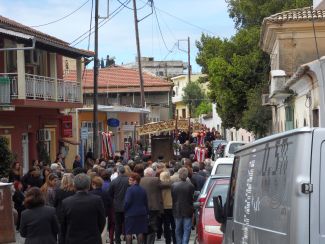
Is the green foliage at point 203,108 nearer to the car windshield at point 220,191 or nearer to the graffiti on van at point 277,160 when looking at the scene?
the car windshield at point 220,191

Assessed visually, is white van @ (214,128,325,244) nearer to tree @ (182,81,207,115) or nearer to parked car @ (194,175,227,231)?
parked car @ (194,175,227,231)

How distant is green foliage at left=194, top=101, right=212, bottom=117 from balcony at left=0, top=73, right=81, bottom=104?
61975 mm

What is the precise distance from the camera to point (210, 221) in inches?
510

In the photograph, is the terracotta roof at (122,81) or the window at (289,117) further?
the terracotta roof at (122,81)

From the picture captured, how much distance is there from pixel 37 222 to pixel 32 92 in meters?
19.8

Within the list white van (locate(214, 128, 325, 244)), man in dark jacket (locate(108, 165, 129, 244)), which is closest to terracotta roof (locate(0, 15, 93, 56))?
man in dark jacket (locate(108, 165, 129, 244))

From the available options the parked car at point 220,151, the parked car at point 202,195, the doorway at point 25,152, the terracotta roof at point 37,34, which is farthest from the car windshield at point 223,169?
the parked car at point 220,151

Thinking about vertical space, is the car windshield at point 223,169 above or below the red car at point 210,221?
above

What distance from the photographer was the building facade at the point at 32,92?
27438 mm

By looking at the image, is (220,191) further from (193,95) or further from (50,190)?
(193,95)

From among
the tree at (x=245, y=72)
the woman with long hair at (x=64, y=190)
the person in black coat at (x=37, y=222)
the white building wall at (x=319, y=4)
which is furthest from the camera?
the tree at (x=245, y=72)

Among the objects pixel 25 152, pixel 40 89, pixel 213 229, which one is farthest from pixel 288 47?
pixel 213 229

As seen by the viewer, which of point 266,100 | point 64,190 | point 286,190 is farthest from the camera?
point 266,100

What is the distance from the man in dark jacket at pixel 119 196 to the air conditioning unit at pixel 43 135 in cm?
1726
